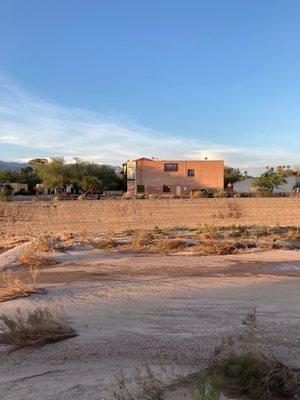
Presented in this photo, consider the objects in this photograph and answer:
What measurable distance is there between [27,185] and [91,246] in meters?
63.7

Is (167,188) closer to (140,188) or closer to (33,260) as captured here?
(140,188)

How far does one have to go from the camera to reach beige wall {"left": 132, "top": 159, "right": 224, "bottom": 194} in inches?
3203

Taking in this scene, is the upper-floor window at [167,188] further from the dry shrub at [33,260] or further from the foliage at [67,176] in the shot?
the dry shrub at [33,260]

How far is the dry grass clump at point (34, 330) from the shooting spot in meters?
8.14

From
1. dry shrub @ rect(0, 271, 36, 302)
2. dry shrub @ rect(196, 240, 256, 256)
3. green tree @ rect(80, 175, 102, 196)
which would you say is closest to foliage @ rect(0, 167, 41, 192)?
green tree @ rect(80, 175, 102, 196)

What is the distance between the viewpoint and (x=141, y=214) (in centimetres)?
4031

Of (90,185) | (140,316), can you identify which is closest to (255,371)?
(140,316)

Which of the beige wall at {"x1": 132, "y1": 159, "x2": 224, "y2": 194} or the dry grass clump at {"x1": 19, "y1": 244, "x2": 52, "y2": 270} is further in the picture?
the beige wall at {"x1": 132, "y1": 159, "x2": 224, "y2": 194}

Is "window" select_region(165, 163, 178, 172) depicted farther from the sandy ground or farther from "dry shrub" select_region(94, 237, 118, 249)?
the sandy ground

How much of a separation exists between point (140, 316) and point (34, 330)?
2.24 meters

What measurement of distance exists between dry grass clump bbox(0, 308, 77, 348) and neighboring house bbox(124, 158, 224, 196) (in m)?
72.3

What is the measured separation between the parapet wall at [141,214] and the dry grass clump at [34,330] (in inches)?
1079

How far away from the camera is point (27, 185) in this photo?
8694 cm

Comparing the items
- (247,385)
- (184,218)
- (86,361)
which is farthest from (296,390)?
(184,218)
